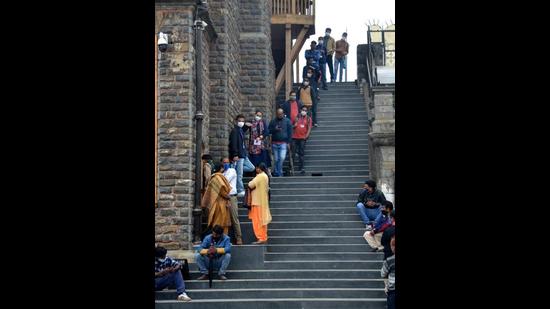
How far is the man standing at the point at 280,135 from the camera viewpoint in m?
21.0

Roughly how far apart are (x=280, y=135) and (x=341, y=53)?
30.1ft

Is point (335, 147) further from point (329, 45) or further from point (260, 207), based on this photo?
point (260, 207)

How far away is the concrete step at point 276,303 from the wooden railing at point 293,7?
52.7 feet

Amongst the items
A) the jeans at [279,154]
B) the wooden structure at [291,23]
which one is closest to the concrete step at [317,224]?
the jeans at [279,154]

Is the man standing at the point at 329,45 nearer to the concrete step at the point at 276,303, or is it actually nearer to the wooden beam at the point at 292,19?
the wooden beam at the point at 292,19

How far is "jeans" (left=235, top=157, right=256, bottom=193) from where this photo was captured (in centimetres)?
1927

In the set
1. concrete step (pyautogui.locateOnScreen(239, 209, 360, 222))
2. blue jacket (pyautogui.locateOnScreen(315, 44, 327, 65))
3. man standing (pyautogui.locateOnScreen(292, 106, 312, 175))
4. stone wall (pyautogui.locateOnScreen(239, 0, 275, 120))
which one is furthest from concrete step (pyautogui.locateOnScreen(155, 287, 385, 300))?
blue jacket (pyautogui.locateOnScreen(315, 44, 327, 65))

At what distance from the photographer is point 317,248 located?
59.1 feet

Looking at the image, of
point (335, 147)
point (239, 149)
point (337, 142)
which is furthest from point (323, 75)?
point (239, 149)
